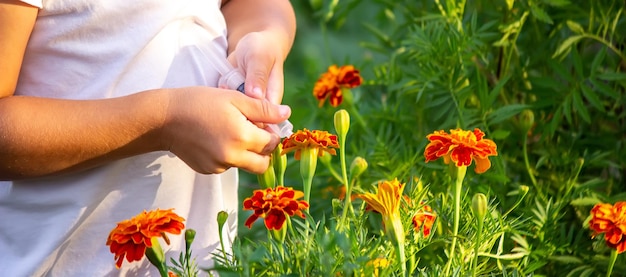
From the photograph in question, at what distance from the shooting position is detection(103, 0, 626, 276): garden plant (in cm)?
100

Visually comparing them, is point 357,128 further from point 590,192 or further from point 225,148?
point 225,148

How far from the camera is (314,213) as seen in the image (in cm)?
158

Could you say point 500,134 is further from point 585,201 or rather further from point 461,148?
point 461,148

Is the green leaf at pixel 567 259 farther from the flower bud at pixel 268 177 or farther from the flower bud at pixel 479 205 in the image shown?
the flower bud at pixel 268 177

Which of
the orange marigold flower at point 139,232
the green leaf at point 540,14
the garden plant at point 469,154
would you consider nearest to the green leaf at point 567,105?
the garden plant at point 469,154

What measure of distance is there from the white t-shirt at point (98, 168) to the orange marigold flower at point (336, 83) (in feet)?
1.42

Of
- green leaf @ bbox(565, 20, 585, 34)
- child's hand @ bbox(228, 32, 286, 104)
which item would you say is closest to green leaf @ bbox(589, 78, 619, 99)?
green leaf @ bbox(565, 20, 585, 34)

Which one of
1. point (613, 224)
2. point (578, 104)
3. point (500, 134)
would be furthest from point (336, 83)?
point (613, 224)

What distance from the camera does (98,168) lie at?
1063 mm

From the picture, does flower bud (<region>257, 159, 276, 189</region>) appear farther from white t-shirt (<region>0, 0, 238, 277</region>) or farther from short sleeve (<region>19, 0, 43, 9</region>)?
short sleeve (<region>19, 0, 43, 9</region>)

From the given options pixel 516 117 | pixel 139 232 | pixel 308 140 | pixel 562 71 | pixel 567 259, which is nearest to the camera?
pixel 139 232

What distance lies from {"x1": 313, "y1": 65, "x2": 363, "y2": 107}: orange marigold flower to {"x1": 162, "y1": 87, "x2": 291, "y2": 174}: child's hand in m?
0.52

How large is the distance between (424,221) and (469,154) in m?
0.10

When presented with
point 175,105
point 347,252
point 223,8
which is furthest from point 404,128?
point 347,252
